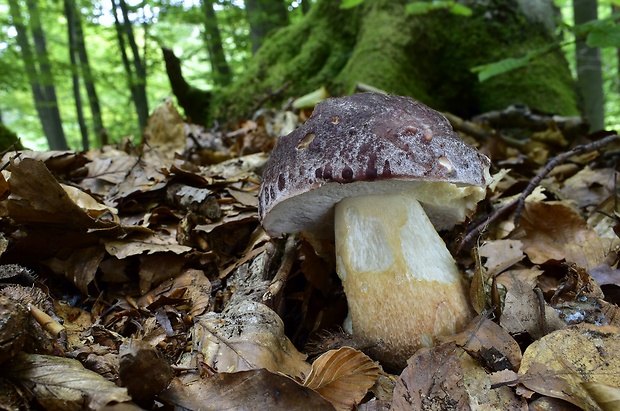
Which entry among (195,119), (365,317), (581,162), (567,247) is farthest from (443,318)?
(195,119)

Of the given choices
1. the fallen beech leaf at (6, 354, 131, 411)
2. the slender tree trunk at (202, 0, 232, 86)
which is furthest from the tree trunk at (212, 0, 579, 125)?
the fallen beech leaf at (6, 354, 131, 411)

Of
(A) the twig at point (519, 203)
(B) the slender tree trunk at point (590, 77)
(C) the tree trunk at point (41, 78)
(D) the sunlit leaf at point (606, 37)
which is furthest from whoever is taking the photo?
(C) the tree trunk at point (41, 78)

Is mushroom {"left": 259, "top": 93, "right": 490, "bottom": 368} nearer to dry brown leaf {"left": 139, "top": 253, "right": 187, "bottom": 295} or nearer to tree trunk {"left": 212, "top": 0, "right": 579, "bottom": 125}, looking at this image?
dry brown leaf {"left": 139, "top": 253, "right": 187, "bottom": 295}

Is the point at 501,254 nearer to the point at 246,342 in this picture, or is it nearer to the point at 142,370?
the point at 246,342

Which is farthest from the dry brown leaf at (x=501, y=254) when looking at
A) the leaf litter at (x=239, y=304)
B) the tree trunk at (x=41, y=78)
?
the tree trunk at (x=41, y=78)

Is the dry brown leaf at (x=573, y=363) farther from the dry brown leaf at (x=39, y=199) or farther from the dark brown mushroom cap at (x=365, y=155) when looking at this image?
the dry brown leaf at (x=39, y=199)

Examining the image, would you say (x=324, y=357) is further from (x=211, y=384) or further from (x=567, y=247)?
(x=567, y=247)
